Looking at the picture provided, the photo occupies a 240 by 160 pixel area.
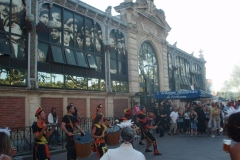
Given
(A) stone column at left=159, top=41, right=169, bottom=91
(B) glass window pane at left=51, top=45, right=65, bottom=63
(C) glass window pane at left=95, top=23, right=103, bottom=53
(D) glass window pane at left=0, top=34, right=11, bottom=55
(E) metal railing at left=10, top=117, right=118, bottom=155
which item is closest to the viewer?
(E) metal railing at left=10, top=117, right=118, bottom=155

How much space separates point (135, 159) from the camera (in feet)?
12.2

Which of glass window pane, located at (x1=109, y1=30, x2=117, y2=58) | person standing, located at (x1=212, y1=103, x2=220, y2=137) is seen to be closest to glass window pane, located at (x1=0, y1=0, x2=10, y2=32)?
glass window pane, located at (x1=109, y1=30, x2=117, y2=58)

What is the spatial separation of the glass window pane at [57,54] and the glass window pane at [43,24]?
75 cm

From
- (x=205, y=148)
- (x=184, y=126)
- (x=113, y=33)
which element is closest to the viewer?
(x=205, y=148)

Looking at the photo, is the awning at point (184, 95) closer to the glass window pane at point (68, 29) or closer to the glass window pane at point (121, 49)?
the glass window pane at point (121, 49)

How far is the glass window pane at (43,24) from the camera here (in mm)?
14117

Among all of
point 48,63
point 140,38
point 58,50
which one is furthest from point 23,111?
point 140,38

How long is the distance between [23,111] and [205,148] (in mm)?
8591

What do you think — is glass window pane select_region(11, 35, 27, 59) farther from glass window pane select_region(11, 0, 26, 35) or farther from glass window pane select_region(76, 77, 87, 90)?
glass window pane select_region(76, 77, 87, 90)

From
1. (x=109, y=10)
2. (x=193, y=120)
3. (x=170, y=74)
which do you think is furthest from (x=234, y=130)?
(x=170, y=74)

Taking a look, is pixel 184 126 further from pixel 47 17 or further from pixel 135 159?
pixel 135 159

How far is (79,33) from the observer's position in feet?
56.9

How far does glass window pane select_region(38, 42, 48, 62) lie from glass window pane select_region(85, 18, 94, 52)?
3.67m

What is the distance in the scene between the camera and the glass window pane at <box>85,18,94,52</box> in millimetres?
17953
